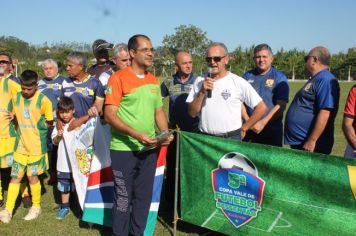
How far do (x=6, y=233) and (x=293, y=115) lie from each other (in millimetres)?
3774

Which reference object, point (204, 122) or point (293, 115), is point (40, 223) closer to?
point (204, 122)

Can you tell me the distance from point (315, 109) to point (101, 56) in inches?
124

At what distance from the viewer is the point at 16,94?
5.04 m

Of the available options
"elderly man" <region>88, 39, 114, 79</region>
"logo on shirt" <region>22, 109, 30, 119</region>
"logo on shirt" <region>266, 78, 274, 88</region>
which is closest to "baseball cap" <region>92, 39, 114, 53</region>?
"elderly man" <region>88, 39, 114, 79</region>

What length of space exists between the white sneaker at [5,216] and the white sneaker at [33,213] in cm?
20

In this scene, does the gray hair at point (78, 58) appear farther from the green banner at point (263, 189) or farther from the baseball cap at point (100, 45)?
the green banner at point (263, 189)

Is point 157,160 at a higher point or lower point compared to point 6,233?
higher

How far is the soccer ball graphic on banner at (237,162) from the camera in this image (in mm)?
3803

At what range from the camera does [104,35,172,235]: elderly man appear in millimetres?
3666

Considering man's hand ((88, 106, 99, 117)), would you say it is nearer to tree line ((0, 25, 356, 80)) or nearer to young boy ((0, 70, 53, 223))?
young boy ((0, 70, 53, 223))

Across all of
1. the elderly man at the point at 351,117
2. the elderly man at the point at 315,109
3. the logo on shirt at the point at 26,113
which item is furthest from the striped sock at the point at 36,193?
the elderly man at the point at 351,117

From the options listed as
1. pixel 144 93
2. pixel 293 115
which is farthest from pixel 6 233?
pixel 293 115

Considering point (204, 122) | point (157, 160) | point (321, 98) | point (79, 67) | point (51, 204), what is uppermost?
point (79, 67)

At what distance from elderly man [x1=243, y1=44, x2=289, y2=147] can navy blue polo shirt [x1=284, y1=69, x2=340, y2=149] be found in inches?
13.1
